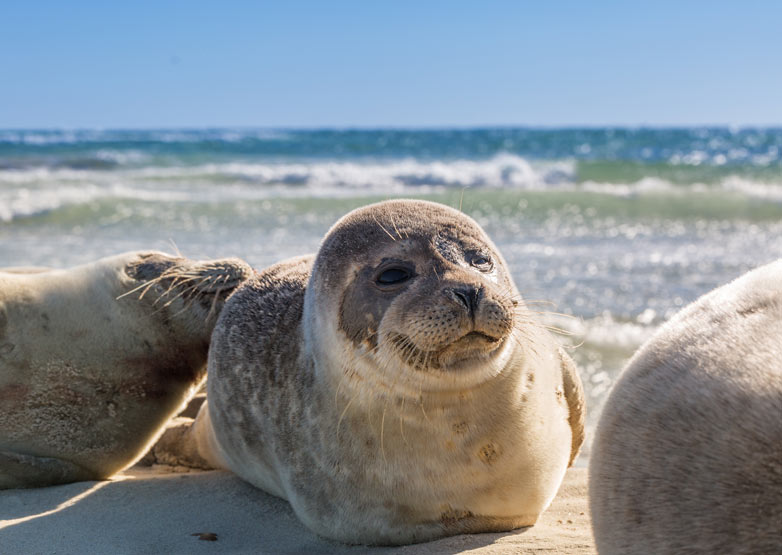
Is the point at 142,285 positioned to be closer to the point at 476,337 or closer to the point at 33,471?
the point at 33,471

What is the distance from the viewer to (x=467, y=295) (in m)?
2.80

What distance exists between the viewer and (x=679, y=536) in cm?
194

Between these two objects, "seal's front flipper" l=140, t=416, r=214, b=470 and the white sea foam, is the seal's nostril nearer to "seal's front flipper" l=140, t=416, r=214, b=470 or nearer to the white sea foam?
"seal's front flipper" l=140, t=416, r=214, b=470

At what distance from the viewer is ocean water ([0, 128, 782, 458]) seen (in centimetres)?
816

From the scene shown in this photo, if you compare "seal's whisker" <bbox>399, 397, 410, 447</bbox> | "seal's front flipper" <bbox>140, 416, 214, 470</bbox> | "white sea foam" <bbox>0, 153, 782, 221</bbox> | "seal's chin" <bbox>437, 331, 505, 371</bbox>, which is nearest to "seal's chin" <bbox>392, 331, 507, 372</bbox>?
"seal's chin" <bbox>437, 331, 505, 371</bbox>

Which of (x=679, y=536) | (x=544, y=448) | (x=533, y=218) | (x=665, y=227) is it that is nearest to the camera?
(x=679, y=536)

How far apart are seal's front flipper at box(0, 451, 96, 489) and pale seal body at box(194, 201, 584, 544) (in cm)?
125

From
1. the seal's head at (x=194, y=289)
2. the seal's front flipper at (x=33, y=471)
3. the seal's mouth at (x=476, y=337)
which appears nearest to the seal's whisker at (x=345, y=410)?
the seal's mouth at (x=476, y=337)

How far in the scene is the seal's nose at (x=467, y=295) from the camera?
2770mm

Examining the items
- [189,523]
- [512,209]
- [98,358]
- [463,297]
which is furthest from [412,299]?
[512,209]

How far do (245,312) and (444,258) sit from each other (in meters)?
1.29

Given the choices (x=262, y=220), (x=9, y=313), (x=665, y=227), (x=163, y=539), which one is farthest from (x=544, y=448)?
(x=262, y=220)

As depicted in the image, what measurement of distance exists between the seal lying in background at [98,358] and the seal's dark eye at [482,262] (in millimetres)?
1803

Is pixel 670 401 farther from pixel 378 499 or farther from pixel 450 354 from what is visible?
pixel 378 499
